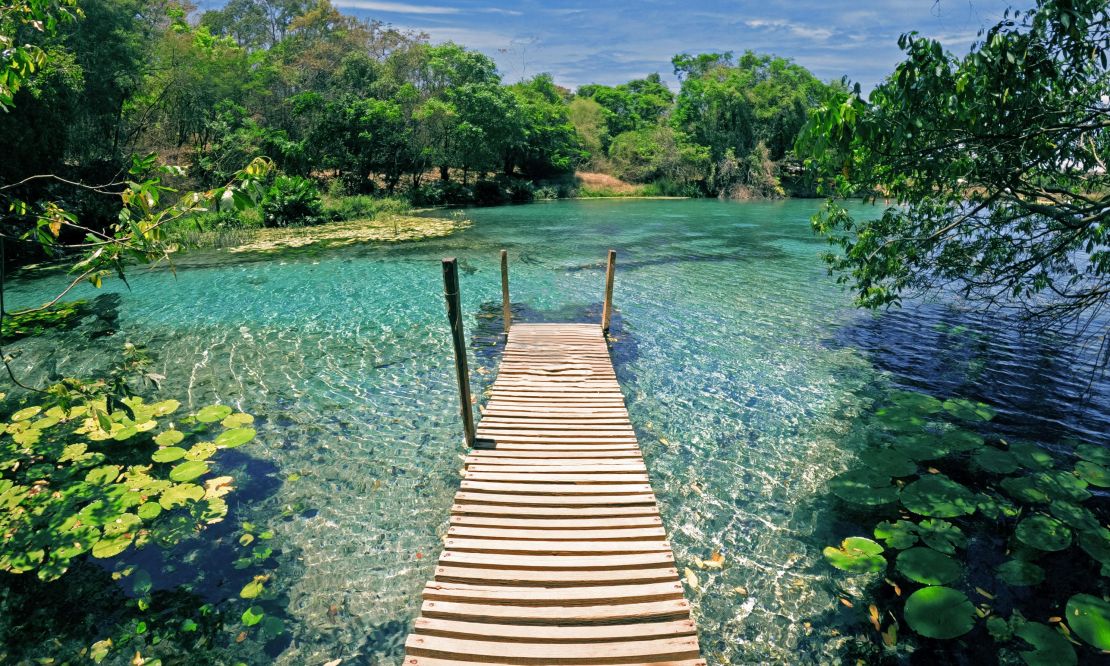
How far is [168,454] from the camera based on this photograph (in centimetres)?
759

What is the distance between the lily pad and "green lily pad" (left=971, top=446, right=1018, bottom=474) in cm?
235

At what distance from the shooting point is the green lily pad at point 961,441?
784cm

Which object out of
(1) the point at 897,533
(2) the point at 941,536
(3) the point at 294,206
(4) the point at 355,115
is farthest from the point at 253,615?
(4) the point at 355,115

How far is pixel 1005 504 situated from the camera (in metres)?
6.65

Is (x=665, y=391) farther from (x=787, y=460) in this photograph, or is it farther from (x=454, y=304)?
(x=454, y=304)

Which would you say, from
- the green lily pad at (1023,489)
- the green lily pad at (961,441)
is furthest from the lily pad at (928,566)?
the green lily pad at (961,441)

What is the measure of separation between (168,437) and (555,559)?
652cm

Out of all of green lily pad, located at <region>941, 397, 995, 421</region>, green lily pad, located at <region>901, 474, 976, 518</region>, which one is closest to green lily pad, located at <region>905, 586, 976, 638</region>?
green lily pad, located at <region>901, 474, 976, 518</region>

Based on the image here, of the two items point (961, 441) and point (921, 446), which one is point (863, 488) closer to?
point (921, 446)

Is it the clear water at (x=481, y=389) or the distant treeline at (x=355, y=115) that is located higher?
the distant treeline at (x=355, y=115)

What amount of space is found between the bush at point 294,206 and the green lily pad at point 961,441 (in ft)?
99.2

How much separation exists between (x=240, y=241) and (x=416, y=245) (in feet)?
26.6

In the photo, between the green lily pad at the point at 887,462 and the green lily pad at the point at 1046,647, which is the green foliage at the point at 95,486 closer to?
the green lily pad at the point at 1046,647

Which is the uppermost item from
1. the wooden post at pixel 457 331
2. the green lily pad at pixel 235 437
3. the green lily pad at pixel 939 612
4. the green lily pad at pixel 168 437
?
the wooden post at pixel 457 331
